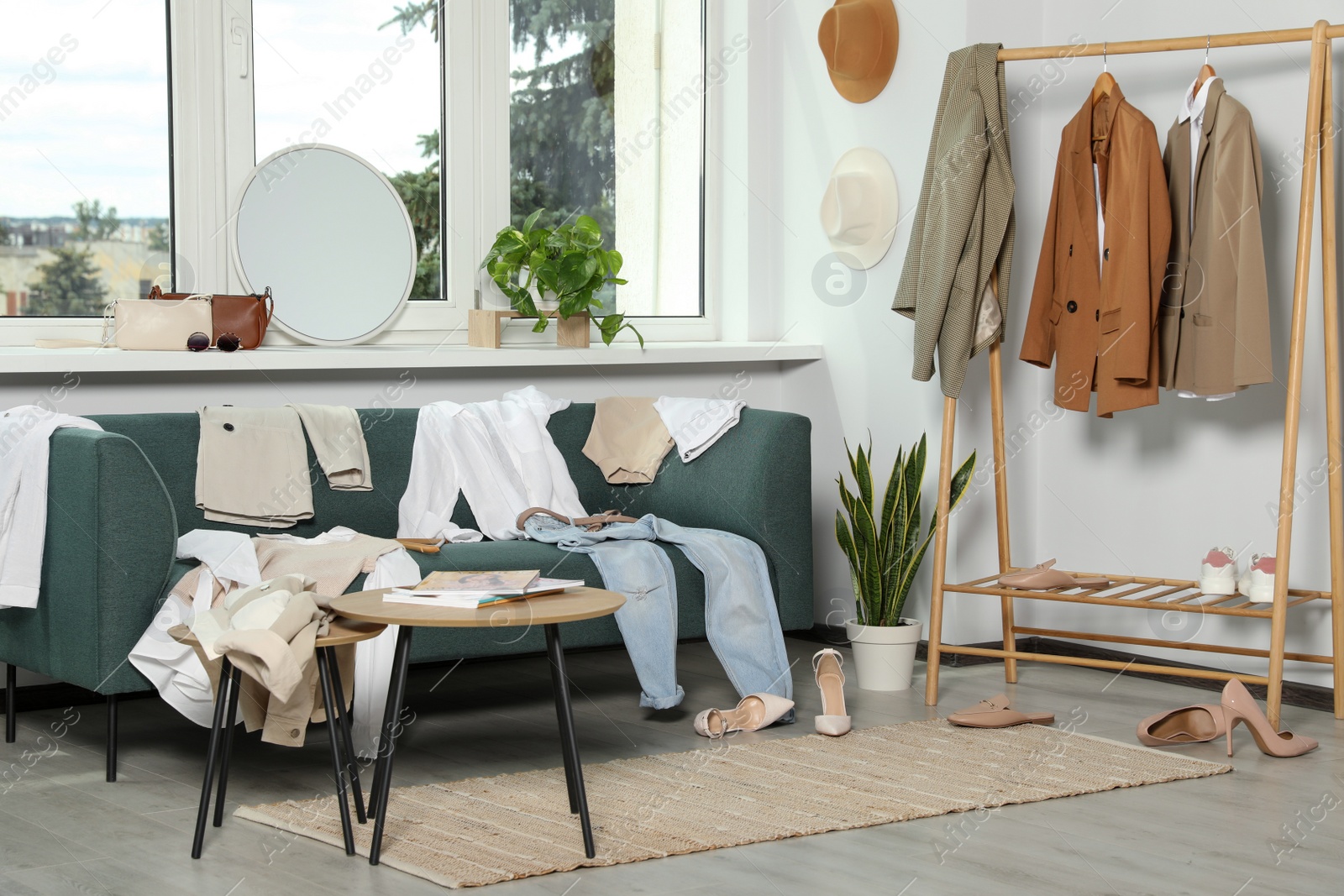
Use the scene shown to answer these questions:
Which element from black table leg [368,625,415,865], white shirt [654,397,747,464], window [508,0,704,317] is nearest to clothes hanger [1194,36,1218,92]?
white shirt [654,397,747,464]

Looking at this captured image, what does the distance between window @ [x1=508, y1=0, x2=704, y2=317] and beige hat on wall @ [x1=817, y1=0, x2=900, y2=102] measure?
55 centimetres

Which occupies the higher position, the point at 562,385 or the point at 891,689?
the point at 562,385

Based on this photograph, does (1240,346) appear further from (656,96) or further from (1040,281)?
(656,96)

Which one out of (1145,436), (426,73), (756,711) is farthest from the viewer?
(426,73)

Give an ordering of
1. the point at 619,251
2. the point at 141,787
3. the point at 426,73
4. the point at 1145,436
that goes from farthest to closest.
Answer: the point at 619,251 < the point at 426,73 < the point at 1145,436 < the point at 141,787

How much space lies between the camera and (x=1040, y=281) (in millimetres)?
3811

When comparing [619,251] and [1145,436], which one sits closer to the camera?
[1145,436]

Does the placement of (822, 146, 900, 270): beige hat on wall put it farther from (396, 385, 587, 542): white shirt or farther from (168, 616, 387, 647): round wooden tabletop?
(168, 616, 387, 647): round wooden tabletop

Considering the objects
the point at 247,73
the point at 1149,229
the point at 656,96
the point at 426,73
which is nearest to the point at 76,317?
the point at 247,73

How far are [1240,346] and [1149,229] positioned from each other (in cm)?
38

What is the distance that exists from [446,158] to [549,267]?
0.49 m

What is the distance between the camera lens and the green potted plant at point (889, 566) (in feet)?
12.5

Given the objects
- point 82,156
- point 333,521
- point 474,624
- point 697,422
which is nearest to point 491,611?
point 474,624

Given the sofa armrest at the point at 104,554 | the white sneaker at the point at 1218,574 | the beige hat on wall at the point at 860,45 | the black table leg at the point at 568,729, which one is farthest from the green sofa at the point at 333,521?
the beige hat on wall at the point at 860,45
